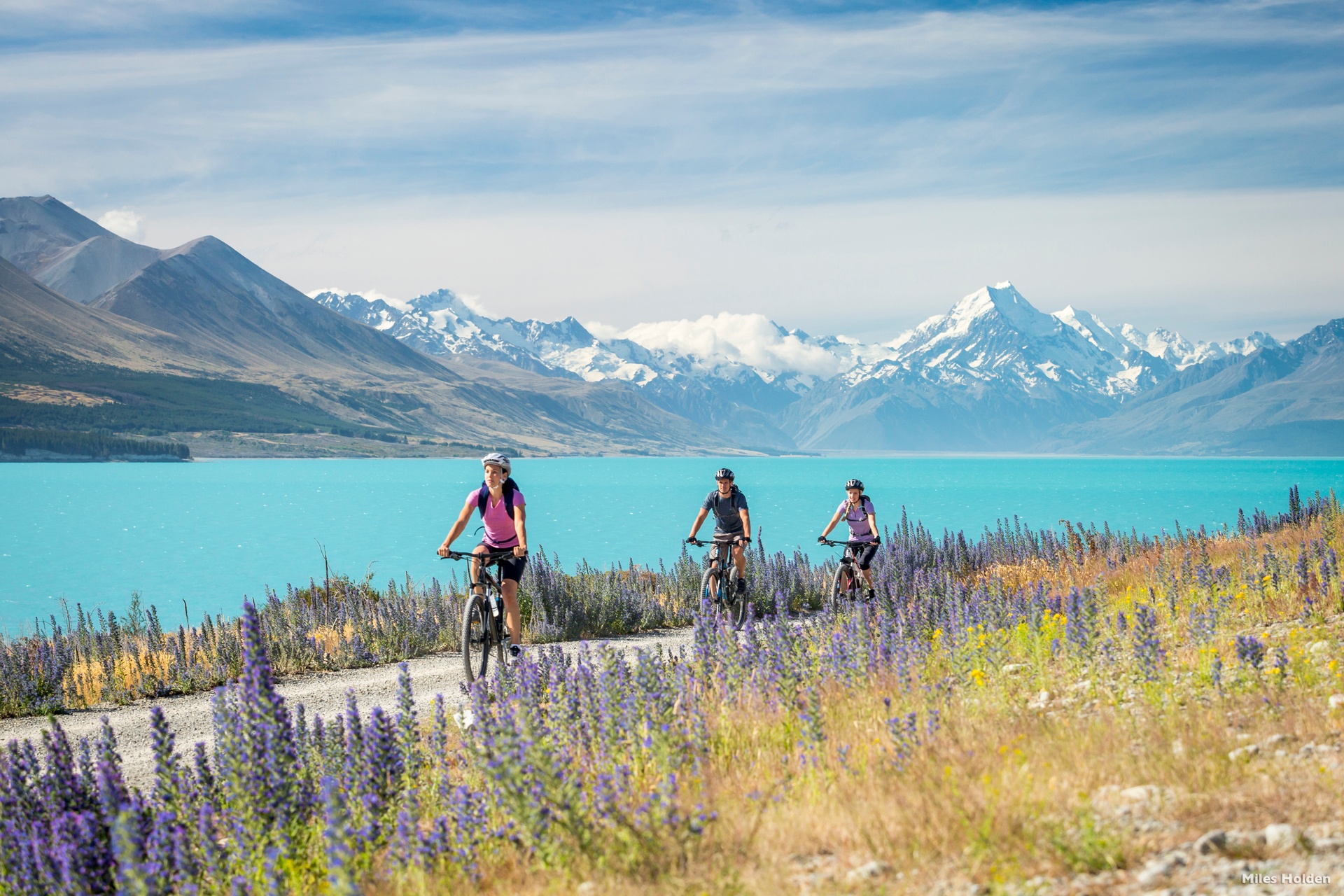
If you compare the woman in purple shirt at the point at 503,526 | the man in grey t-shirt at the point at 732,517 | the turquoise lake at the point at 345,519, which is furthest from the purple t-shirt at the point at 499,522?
the turquoise lake at the point at 345,519

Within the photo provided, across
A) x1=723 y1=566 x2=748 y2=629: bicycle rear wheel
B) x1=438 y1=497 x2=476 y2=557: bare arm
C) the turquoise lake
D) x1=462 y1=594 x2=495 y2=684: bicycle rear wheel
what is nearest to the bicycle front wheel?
x1=723 y1=566 x2=748 y2=629: bicycle rear wheel

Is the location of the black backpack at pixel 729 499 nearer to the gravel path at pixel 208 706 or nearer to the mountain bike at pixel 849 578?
the mountain bike at pixel 849 578

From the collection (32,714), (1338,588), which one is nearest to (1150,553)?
(1338,588)

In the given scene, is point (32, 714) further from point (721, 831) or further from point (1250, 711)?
point (1250, 711)

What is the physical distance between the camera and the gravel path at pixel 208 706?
366 inches

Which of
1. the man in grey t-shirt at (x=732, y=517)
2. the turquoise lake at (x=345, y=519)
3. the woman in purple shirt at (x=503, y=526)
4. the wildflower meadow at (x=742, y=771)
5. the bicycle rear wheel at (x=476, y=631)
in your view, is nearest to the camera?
the wildflower meadow at (x=742, y=771)

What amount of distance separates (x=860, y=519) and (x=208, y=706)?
355 inches

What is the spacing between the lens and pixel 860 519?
13.6m

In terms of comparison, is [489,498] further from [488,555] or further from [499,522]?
[488,555]

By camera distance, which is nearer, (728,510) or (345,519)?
(728,510)

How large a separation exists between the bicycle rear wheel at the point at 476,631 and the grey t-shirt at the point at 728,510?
385 centimetres

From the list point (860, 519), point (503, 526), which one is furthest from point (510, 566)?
point (860, 519)

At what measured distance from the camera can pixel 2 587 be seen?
42469mm

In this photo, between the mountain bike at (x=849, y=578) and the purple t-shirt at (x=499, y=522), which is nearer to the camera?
the purple t-shirt at (x=499, y=522)
